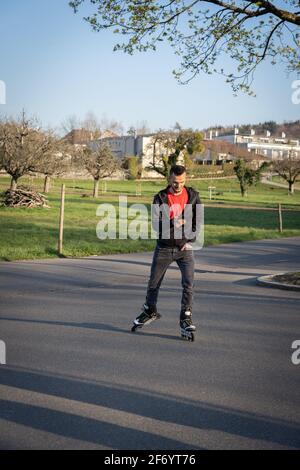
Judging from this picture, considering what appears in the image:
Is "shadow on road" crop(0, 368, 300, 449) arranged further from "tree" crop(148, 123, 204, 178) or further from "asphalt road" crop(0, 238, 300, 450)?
"tree" crop(148, 123, 204, 178)

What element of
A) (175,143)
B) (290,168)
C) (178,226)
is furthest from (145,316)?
(290,168)

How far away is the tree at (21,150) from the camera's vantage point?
34.0 metres

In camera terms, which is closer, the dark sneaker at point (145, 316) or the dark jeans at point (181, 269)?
the dark jeans at point (181, 269)

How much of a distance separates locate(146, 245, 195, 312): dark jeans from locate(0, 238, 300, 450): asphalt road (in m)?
0.44

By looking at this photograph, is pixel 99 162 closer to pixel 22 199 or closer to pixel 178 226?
pixel 22 199

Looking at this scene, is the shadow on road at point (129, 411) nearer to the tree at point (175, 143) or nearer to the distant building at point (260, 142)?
the tree at point (175, 143)

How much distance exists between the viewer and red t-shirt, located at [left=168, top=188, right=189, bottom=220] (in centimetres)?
665

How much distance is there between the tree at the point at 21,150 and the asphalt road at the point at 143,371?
25.1m

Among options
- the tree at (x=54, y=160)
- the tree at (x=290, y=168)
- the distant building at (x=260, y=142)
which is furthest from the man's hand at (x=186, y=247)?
the distant building at (x=260, y=142)

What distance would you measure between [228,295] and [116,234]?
40.4 ft

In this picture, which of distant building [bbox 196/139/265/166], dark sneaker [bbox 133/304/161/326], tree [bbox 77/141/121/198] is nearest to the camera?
dark sneaker [bbox 133/304/161/326]

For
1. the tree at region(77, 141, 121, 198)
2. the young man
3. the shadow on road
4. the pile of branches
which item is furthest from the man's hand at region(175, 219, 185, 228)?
the tree at region(77, 141, 121, 198)
